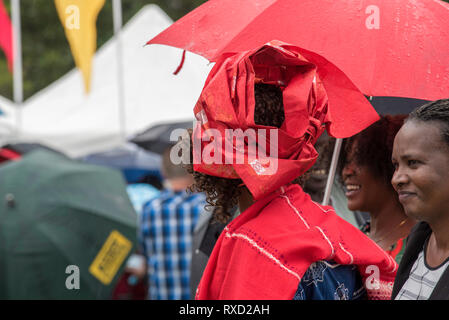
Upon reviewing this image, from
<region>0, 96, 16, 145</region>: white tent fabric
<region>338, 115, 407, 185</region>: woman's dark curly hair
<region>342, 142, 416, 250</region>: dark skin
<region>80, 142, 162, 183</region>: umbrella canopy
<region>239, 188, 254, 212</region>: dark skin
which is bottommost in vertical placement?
<region>80, 142, 162, 183</region>: umbrella canopy

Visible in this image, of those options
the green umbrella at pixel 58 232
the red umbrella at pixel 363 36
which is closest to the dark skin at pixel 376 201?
the red umbrella at pixel 363 36

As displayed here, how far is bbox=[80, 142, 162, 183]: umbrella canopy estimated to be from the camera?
808 centimetres

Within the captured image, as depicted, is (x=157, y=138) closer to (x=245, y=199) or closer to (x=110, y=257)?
(x=110, y=257)

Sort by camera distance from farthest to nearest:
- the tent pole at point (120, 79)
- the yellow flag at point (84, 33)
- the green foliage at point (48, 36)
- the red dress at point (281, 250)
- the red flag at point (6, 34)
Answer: the green foliage at point (48, 36), the red flag at point (6, 34), the tent pole at point (120, 79), the yellow flag at point (84, 33), the red dress at point (281, 250)

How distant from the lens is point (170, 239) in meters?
4.11

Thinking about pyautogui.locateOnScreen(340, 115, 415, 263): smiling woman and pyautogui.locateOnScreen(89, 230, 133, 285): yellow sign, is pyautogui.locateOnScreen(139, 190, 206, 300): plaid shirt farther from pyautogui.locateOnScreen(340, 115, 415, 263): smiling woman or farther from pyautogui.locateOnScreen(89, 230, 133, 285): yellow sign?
pyautogui.locateOnScreen(340, 115, 415, 263): smiling woman

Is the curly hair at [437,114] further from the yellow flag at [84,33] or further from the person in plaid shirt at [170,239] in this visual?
the yellow flag at [84,33]

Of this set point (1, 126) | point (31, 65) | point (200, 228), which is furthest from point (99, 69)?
point (31, 65)

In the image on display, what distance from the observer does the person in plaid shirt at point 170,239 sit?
411 centimetres

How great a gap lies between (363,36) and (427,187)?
69 centimetres

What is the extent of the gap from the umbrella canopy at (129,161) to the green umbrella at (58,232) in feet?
14.1

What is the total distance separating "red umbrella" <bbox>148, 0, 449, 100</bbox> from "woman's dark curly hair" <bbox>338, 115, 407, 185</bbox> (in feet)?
2.14

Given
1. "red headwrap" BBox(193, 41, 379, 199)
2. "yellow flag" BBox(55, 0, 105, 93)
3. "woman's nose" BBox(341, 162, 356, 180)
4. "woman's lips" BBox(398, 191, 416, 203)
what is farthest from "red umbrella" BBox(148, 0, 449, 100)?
"yellow flag" BBox(55, 0, 105, 93)

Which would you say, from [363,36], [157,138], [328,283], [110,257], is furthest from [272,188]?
[157,138]
